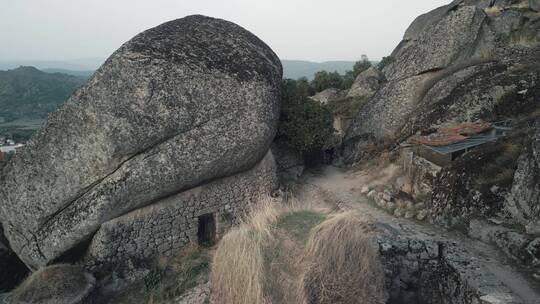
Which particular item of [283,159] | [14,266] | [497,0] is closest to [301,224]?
[283,159]

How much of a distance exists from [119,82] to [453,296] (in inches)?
368

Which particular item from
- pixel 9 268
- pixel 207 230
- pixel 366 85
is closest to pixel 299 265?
pixel 207 230

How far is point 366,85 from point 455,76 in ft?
44.5

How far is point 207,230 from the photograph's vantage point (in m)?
12.8

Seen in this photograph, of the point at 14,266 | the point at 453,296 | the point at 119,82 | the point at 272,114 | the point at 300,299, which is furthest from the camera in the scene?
the point at 272,114

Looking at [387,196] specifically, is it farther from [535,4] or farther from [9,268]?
[535,4]

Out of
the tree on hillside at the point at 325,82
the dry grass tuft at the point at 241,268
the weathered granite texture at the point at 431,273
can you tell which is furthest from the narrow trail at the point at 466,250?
the tree on hillside at the point at 325,82

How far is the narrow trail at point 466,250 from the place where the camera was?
23.4 feet

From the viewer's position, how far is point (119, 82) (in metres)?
10.8

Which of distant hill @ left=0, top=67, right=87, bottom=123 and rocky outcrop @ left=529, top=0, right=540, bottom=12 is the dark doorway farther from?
distant hill @ left=0, top=67, right=87, bottom=123

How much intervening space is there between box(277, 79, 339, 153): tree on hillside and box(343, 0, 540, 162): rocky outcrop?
1.83 metres

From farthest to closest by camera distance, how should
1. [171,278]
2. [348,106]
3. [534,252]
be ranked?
[348,106] → [171,278] → [534,252]

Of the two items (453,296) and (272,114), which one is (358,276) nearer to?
(453,296)

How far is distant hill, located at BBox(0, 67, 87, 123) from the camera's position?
110 meters
